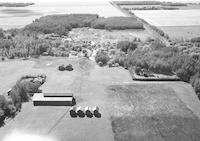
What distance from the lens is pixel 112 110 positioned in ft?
100

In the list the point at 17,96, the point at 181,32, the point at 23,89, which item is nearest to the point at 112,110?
the point at 17,96

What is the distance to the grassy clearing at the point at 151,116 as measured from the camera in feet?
86.0

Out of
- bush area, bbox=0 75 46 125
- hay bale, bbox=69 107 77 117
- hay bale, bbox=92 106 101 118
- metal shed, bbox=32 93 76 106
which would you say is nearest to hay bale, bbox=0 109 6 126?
bush area, bbox=0 75 46 125

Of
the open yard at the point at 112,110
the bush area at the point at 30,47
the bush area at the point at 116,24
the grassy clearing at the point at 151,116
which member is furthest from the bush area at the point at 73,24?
the grassy clearing at the point at 151,116

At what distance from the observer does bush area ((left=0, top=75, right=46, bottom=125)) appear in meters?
30.1

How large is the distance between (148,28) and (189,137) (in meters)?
49.8

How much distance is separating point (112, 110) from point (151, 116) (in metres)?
4.09

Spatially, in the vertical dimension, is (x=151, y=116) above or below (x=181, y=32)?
below

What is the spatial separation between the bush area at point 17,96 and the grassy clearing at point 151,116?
9281mm

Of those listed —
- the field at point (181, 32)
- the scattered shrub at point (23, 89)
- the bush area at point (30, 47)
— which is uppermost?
the field at point (181, 32)

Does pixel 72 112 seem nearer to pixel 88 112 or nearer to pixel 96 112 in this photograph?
pixel 88 112

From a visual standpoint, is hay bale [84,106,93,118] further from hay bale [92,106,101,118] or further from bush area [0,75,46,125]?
bush area [0,75,46,125]

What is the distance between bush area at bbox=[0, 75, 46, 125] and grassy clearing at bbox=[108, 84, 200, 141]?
30.4ft

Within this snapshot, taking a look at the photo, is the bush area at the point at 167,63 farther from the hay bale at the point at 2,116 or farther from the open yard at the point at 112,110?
the hay bale at the point at 2,116
